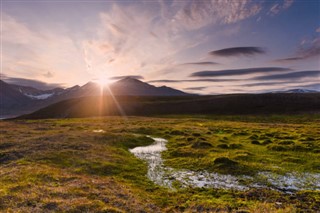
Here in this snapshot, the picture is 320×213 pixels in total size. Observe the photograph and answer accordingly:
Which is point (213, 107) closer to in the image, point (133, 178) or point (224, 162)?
point (224, 162)

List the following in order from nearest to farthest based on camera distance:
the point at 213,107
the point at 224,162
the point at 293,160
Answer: the point at 224,162, the point at 293,160, the point at 213,107

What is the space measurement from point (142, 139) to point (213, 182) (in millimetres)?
26974

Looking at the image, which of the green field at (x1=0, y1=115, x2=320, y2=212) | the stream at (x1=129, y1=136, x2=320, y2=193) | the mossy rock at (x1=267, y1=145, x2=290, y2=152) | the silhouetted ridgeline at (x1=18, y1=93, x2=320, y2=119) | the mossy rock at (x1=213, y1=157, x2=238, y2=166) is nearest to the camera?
the green field at (x1=0, y1=115, x2=320, y2=212)

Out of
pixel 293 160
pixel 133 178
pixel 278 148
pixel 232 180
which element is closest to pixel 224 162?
pixel 232 180

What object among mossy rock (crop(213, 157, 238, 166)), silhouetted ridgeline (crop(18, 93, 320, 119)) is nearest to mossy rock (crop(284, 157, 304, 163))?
mossy rock (crop(213, 157, 238, 166))

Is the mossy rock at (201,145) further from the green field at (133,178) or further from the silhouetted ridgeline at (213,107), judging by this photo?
the silhouetted ridgeline at (213,107)

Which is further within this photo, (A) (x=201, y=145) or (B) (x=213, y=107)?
(B) (x=213, y=107)

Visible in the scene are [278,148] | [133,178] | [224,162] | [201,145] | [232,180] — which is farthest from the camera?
[201,145]

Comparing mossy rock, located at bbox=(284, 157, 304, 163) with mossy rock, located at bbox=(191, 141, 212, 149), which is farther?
mossy rock, located at bbox=(191, 141, 212, 149)

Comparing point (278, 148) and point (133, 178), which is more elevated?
point (278, 148)

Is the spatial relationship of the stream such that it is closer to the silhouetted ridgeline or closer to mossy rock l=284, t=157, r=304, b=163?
mossy rock l=284, t=157, r=304, b=163

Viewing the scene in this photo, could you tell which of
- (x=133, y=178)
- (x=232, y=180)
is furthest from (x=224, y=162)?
(x=133, y=178)

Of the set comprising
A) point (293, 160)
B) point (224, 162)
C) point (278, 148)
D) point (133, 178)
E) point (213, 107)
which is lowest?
point (133, 178)

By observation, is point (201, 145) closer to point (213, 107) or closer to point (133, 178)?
point (133, 178)
